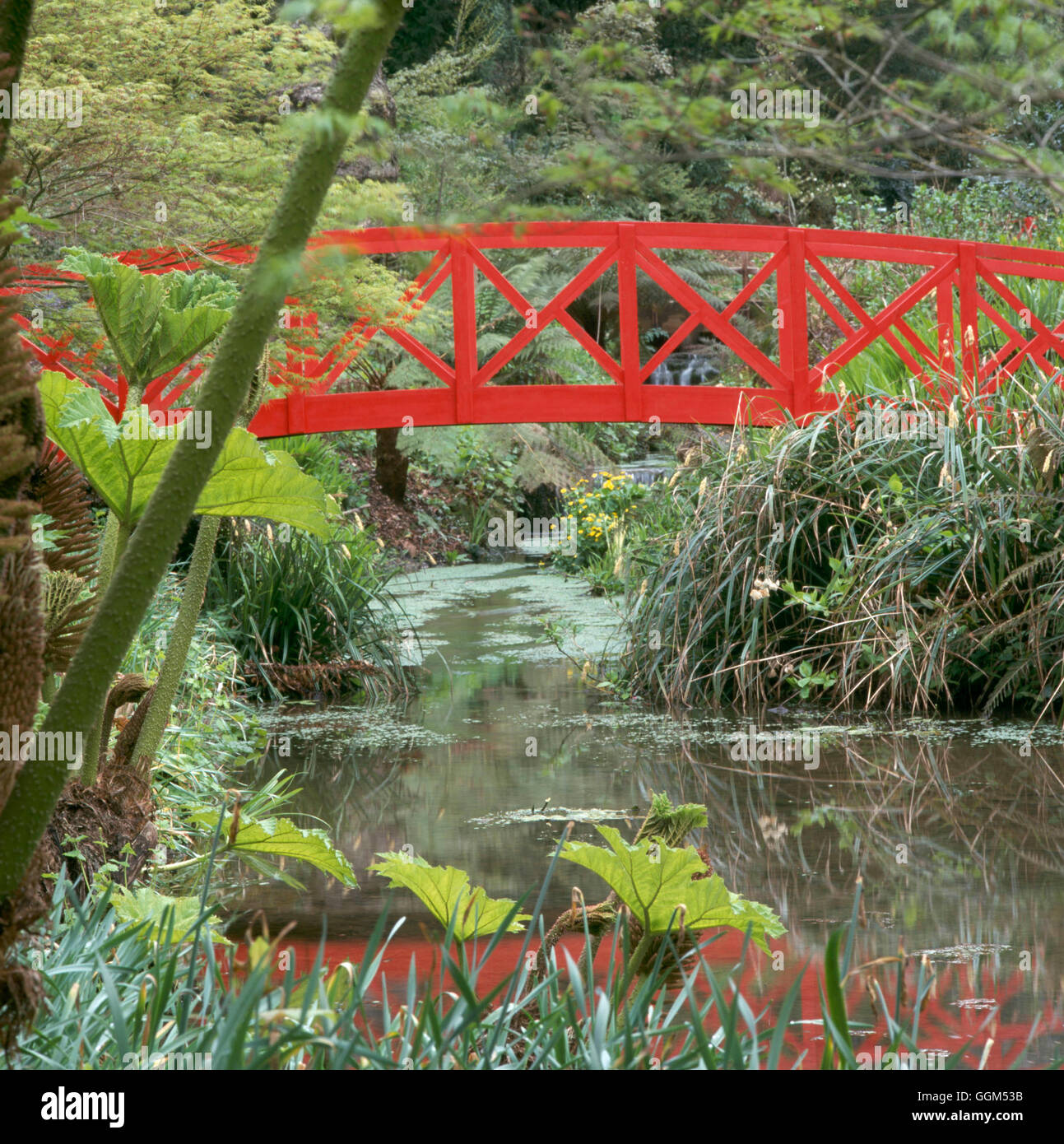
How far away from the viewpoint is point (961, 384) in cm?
702

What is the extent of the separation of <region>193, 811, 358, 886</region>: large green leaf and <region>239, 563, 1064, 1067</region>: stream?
20 centimetres

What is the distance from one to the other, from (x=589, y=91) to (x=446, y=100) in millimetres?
324

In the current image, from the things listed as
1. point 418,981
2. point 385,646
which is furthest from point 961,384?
point 418,981

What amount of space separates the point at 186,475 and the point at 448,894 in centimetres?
102

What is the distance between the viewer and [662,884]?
2.24m

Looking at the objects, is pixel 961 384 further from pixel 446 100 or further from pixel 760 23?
pixel 446 100

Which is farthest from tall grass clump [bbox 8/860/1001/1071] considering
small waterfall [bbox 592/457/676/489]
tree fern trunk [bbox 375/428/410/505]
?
tree fern trunk [bbox 375/428/410/505]

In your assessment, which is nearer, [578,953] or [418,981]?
[418,981]

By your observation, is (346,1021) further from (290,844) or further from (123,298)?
(123,298)

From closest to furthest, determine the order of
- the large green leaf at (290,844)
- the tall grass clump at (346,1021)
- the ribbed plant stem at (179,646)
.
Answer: the tall grass clump at (346,1021)
the large green leaf at (290,844)
the ribbed plant stem at (179,646)

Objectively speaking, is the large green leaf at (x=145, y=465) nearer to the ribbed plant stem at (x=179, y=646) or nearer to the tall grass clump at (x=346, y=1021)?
the ribbed plant stem at (x=179, y=646)

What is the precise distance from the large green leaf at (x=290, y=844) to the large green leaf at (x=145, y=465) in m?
0.71

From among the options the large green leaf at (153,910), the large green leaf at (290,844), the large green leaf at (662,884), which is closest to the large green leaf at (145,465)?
the large green leaf at (290,844)

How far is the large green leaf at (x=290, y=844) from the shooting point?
2.90 meters
